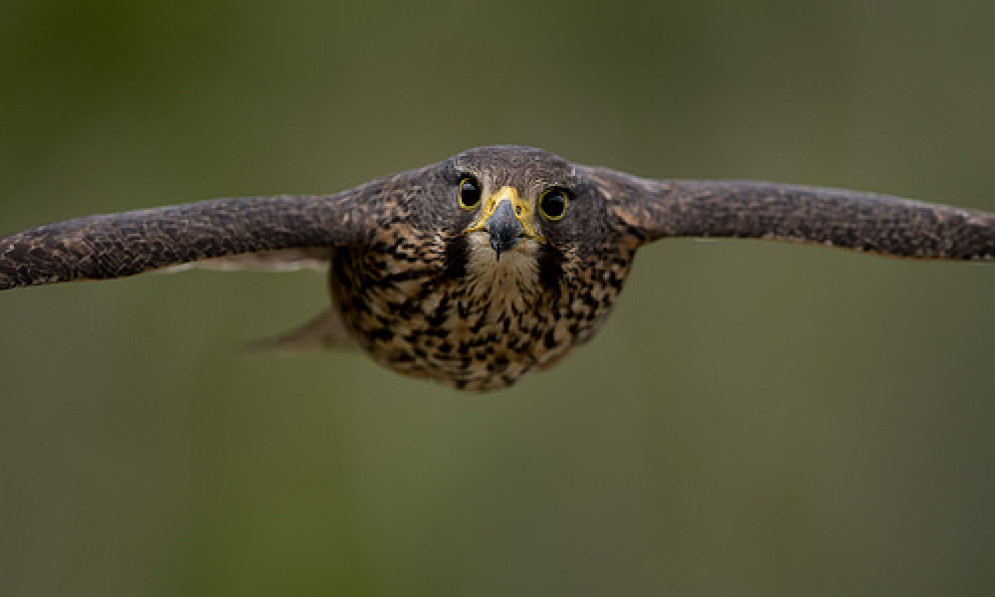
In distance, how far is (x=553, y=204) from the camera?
471 centimetres

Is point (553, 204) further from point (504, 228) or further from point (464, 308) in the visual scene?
point (464, 308)

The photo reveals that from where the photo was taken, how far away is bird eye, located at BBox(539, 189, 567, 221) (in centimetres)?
467

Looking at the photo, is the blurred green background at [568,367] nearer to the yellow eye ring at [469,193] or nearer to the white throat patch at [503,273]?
the white throat patch at [503,273]

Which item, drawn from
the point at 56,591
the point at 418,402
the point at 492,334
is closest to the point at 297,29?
the point at 418,402

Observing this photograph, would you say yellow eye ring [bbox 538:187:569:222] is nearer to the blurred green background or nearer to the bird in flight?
the bird in flight

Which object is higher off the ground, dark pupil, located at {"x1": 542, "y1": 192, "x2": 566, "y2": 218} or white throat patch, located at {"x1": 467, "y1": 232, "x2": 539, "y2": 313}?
dark pupil, located at {"x1": 542, "y1": 192, "x2": 566, "y2": 218}

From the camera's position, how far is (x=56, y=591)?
10.5 m

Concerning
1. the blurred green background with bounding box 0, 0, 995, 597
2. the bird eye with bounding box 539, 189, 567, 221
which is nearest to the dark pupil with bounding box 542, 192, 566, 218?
the bird eye with bounding box 539, 189, 567, 221

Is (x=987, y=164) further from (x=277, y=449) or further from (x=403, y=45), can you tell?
(x=277, y=449)

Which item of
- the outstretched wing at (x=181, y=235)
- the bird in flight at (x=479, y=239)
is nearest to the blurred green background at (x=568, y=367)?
the bird in flight at (x=479, y=239)

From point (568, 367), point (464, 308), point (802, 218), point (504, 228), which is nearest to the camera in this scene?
point (504, 228)

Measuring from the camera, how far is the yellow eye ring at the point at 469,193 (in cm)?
469

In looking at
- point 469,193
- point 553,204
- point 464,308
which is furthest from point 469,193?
point 464,308

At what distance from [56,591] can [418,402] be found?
9.29 feet
